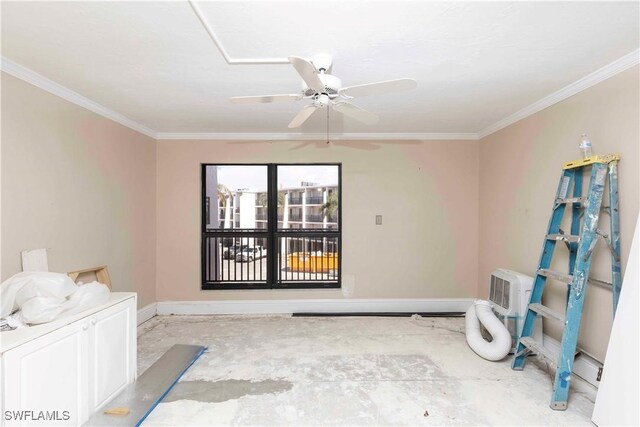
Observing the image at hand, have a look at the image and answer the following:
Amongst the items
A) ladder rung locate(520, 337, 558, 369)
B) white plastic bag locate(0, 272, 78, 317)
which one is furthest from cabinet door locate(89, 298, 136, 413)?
ladder rung locate(520, 337, 558, 369)

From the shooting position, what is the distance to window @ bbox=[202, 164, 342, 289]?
13.8 feet

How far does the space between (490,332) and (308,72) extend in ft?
9.41

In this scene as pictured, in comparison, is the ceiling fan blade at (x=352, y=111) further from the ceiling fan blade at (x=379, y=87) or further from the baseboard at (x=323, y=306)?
the baseboard at (x=323, y=306)

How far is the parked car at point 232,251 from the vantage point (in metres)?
4.23

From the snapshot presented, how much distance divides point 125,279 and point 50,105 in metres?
1.95

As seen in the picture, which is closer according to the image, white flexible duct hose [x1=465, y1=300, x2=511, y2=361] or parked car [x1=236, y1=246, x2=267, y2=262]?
white flexible duct hose [x1=465, y1=300, x2=511, y2=361]

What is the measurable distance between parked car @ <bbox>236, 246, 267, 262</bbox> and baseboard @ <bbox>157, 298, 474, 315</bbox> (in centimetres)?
58

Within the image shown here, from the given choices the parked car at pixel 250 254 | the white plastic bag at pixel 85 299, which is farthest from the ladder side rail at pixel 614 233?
the white plastic bag at pixel 85 299

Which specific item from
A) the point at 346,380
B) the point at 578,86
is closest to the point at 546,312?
the point at 346,380

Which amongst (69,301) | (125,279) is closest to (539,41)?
(69,301)

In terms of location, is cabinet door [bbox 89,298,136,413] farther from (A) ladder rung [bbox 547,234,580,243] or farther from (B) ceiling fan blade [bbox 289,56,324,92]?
(A) ladder rung [bbox 547,234,580,243]

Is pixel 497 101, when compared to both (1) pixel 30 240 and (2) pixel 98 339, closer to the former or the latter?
(2) pixel 98 339

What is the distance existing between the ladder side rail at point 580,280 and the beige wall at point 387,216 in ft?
6.57

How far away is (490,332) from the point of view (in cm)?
290
